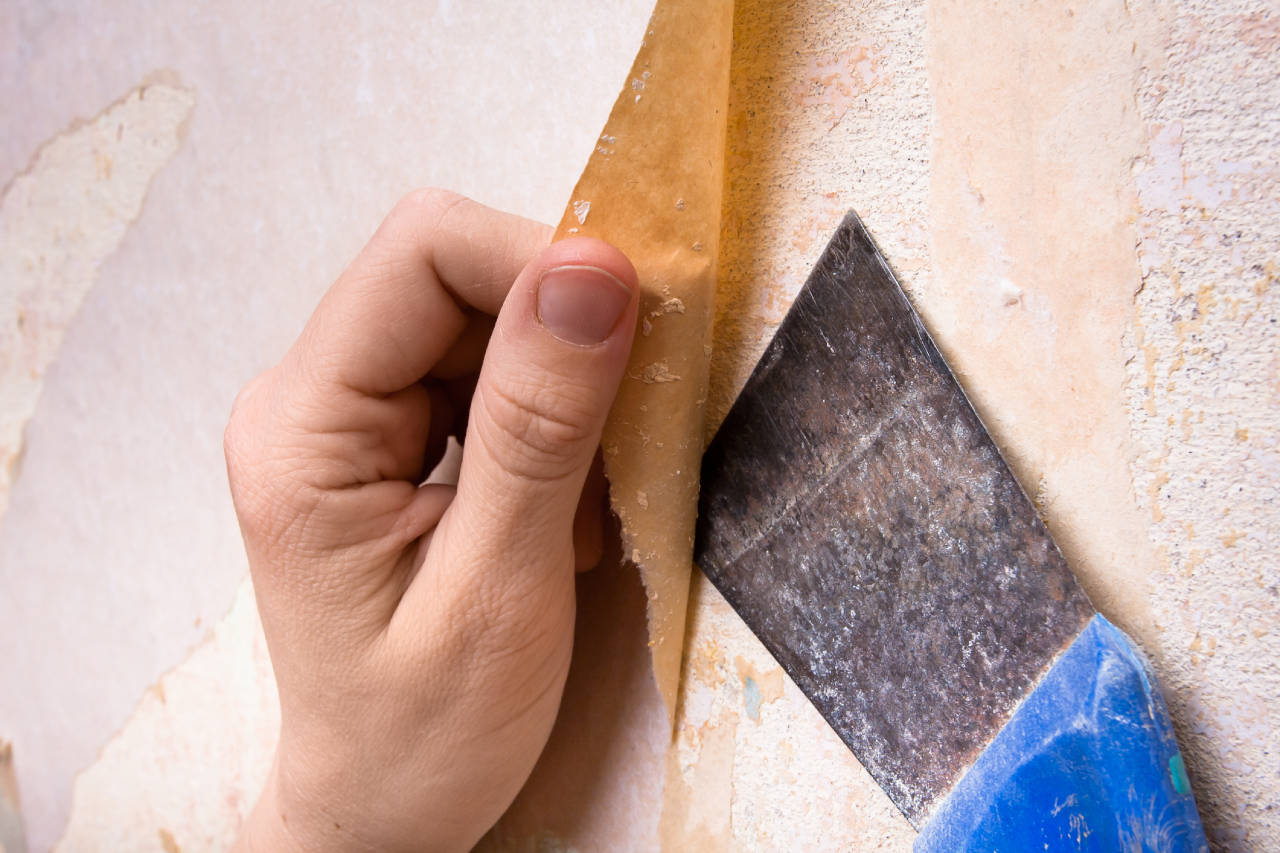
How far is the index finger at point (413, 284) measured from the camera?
0.68m

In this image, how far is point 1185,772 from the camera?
0.51m

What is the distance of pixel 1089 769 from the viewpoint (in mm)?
517

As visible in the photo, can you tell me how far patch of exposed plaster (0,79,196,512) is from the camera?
1.39 metres

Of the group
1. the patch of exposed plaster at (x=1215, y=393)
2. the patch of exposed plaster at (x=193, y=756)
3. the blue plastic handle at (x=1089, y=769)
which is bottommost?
the patch of exposed plaster at (x=193, y=756)

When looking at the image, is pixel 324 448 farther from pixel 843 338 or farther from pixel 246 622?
pixel 246 622

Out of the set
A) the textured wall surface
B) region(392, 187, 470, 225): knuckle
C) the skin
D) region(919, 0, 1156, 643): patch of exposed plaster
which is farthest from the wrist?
region(919, 0, 1156, 643): patch of exposed plaster

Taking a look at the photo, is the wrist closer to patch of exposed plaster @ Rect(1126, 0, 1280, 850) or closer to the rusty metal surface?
the rusty metal surface

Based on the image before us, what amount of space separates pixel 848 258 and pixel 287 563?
1.72ft

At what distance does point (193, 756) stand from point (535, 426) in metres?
1.21

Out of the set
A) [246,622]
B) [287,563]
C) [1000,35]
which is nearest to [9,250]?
[246,622]

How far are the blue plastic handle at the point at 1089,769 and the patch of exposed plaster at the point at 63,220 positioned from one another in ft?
4.49

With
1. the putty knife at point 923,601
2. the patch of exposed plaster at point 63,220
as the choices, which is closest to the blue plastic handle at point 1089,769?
the putty knife at point 923,601

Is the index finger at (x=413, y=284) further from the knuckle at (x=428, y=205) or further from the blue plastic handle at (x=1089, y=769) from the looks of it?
the blue plastic handle at (x=1089, y=769)

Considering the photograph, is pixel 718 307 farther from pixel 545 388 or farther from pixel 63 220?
pixel 63 220
